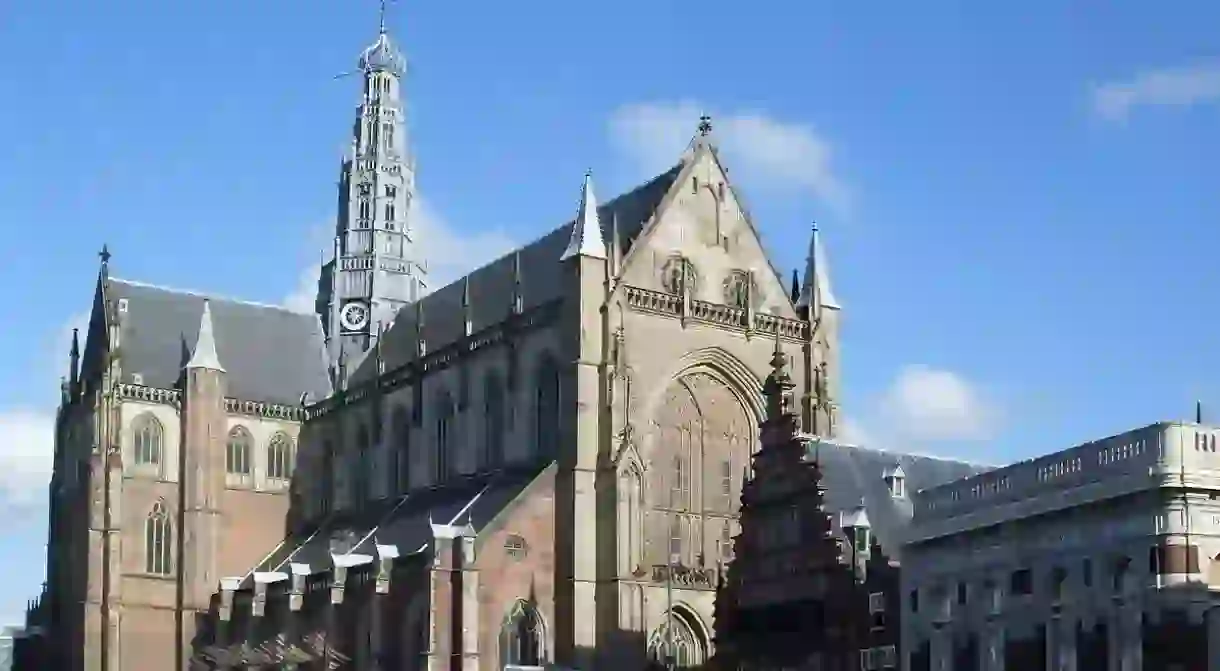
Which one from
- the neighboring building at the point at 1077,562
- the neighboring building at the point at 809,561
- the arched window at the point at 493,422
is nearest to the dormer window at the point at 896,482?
the neighboring building at the point at 809,561

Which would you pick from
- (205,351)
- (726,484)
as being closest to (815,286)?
(726,484)

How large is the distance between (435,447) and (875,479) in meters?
29.1

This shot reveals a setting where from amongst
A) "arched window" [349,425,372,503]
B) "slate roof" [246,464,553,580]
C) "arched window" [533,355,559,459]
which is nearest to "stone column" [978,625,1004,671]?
"slate roof" [246,464,553,580]

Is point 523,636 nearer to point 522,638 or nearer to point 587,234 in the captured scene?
point 522,638

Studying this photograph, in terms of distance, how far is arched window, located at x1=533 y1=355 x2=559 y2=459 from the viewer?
262 ft

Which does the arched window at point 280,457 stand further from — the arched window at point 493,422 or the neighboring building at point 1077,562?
the neighboring building at point 1077,562

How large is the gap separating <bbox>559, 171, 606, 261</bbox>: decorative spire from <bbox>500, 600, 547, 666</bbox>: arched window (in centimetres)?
1395

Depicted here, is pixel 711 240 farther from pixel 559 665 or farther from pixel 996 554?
pixel 996 554

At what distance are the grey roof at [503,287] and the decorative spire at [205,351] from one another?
742cm

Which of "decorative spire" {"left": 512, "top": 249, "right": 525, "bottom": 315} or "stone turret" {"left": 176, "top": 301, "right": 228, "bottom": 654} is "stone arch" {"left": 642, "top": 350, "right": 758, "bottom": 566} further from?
"stone turret" {"left": 176, "top": 301, "right": 228, "bottom": 654}

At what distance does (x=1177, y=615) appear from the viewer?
143ft

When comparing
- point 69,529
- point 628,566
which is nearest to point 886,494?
point 628,566

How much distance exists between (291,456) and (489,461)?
66.9ft

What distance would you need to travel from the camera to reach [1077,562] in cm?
4691
